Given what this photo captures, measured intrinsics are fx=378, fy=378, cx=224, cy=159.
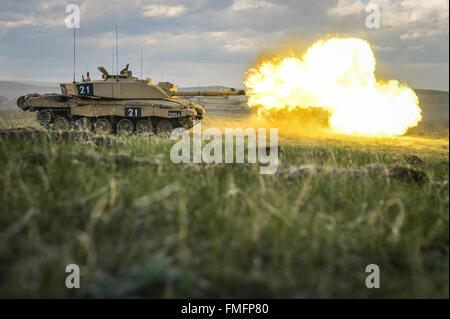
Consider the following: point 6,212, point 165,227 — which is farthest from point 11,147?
point 165,227

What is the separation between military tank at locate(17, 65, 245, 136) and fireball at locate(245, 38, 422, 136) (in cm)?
183

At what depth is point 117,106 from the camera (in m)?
17.0

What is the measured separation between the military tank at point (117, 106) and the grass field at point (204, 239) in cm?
1115

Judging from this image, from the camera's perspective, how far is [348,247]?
13.6 ft

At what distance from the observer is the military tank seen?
669 inches

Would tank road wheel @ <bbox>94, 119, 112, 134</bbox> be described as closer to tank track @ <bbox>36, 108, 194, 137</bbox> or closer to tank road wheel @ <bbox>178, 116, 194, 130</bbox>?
tank track @ <bbox>36, 108, 194, 137</bbox>
